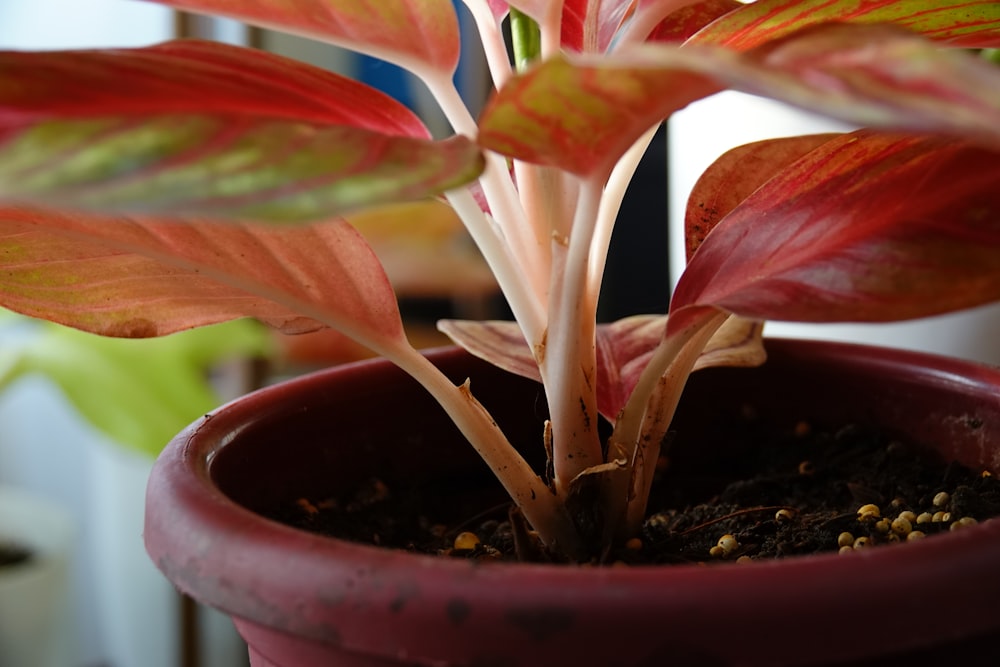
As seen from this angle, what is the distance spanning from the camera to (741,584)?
265mm

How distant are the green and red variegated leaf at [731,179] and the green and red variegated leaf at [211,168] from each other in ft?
0.79

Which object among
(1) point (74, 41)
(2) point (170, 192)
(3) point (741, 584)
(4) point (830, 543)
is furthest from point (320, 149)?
(1) point (74, 41)

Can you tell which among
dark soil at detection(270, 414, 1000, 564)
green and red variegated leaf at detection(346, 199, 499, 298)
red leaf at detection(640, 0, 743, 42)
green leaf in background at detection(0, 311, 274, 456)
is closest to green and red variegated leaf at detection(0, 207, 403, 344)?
dark soil at detection(270, 414, 1000, 564)

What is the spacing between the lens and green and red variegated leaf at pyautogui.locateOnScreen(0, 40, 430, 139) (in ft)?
0.99

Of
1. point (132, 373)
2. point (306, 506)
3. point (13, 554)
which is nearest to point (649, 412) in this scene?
point (306, 506)

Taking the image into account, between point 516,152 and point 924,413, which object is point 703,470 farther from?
point 516,152

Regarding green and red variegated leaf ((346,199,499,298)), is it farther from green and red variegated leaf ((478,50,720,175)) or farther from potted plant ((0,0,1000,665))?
green and red variegated leaf ((478,50,720,175))

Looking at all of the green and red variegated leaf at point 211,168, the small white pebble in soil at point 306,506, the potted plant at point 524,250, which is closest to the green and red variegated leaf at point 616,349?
the potted plant at point 524,250

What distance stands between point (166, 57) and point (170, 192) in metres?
0.12

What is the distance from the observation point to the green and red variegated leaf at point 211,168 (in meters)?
0.25

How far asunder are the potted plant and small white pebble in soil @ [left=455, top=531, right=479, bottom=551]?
0.15ft

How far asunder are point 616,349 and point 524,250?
121 mm

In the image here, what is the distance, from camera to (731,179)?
51 centimetres

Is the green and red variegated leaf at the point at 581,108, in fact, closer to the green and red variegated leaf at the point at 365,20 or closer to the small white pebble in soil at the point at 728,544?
the green and red variegated leaf at the point at 365,20
